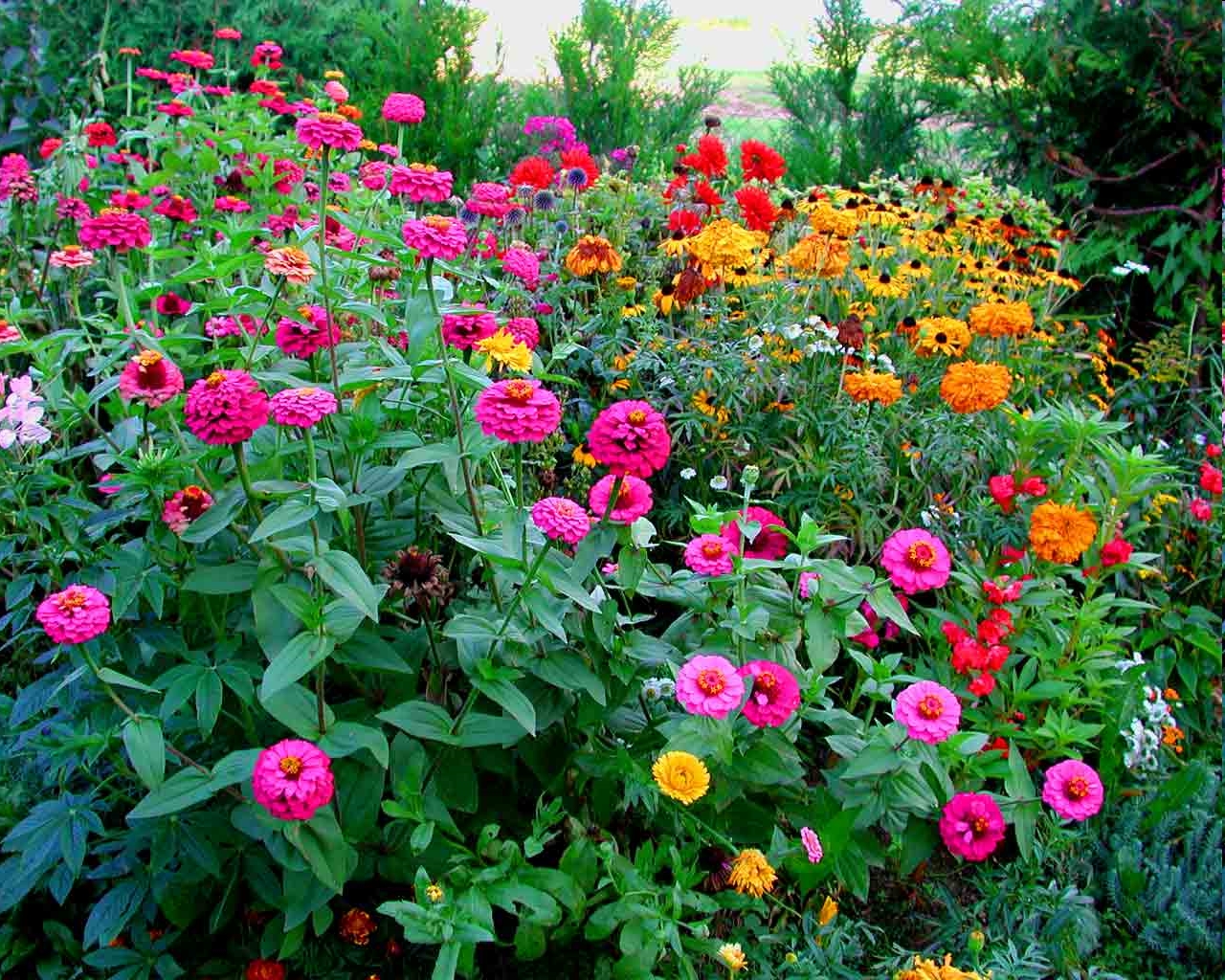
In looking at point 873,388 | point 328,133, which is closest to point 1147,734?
point 873,388

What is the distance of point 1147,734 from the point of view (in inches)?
92.7

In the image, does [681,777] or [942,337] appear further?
[942,337]

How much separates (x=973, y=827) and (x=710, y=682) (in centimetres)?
62

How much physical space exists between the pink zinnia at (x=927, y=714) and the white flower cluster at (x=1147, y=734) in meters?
0.75

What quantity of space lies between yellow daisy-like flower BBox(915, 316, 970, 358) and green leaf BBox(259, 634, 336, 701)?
5.82ft

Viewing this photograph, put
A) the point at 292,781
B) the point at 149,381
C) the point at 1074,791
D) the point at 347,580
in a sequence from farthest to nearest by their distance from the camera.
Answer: the point at 1074,791 → the point at 149,381 → the point at 347,580 → the point at 292,781

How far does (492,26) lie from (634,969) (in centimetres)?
524

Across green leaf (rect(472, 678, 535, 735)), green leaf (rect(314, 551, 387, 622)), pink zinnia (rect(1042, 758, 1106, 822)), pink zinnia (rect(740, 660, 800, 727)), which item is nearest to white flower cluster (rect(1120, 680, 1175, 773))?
pink zinnia (rect(1042, 758, 1106, 822))

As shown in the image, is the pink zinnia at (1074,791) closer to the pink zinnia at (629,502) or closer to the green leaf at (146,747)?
the pink zinnia at (629,502)

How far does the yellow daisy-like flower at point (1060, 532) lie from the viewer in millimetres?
2211

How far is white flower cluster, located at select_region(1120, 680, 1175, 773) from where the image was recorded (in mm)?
2340

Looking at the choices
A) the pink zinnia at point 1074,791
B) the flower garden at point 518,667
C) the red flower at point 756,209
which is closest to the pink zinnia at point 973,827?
the flower garden at point 518,667

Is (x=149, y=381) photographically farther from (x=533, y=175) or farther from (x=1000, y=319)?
(x=533, y=175)

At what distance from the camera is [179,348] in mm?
1989
